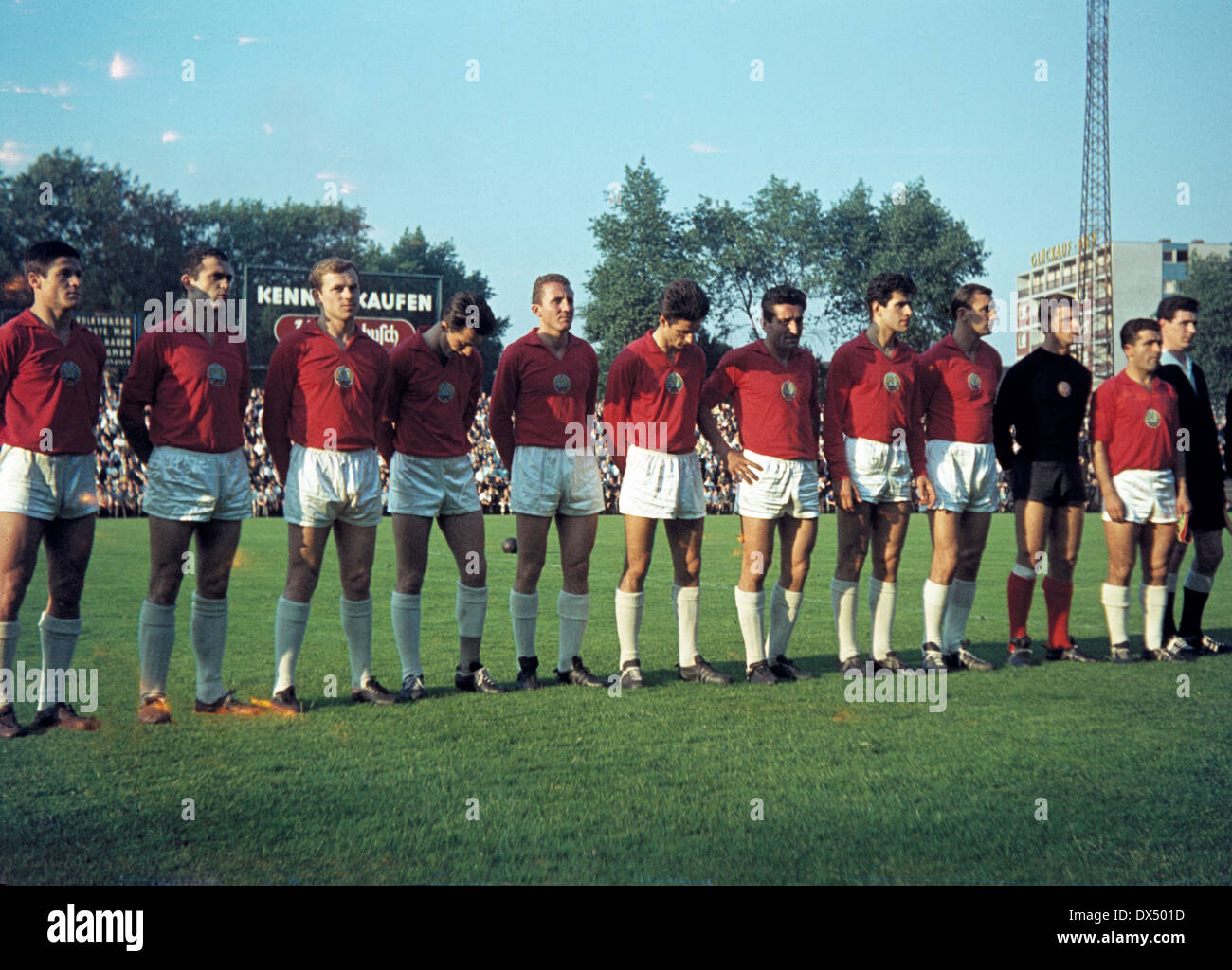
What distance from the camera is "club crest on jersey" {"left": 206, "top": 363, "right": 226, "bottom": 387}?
5.92 meters

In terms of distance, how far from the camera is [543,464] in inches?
270

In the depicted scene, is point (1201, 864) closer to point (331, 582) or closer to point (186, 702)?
point (186, 702)

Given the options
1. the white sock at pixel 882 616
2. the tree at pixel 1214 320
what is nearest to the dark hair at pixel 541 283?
the white sock at pixel 882 616

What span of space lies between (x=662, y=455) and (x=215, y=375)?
268cm

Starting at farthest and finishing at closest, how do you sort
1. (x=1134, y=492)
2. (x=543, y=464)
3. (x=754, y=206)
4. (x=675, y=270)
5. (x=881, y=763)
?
(x=754, y=206)
(x=675, y=270)
(x=1134, y=492)
(x=543, y=464)
(x=881, y=763)

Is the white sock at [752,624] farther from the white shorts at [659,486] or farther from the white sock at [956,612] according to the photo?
the white sock at [956,612]

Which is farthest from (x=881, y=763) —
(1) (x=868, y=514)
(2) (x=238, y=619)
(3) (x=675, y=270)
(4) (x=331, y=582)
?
(3) (x=675, y=270)

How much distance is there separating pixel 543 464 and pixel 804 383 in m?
1.81

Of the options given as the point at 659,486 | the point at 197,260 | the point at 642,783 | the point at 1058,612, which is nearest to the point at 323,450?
the point at 197,260

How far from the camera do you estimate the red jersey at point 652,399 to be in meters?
7.03

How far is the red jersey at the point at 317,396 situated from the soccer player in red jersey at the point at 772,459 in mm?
2222

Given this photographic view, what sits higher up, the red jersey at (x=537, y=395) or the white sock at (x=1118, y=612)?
the red jersey at (x=537, y=395)

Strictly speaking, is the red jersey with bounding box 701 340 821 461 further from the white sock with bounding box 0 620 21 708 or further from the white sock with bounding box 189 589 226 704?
the white sock with bounding box 0 620 21 708

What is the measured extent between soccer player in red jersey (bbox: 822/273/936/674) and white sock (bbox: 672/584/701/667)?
1067 millimetres
